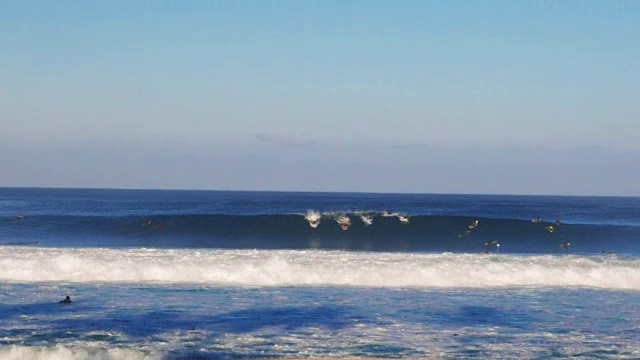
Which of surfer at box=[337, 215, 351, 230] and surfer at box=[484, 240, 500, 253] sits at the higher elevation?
surfer at box=[337, 215, 351, 230]

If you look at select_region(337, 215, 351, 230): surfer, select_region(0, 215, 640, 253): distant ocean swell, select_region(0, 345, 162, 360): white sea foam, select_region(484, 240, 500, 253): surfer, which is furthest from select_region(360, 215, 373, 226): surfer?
select_region(0, 345, 162, 360): white sea foam

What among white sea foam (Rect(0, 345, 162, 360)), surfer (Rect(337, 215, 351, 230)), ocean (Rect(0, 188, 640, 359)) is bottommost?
white sea foam (Rect(0, 345, 162, 360))

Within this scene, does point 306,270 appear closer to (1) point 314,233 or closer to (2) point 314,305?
(2) point 314,305

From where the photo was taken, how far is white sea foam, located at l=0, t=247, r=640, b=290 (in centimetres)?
2120

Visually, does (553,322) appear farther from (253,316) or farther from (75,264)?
(75,264)

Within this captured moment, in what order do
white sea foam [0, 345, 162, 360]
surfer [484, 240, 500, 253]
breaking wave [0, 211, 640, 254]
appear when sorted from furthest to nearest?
breaking wave [0, 211, 640, 254]
surfer [484, 240, 500, 253]
white sea foam [0, 345, 162, 360]

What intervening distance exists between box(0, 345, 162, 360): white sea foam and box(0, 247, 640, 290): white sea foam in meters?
8.24

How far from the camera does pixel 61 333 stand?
13672mm

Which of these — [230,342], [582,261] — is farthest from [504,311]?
[582,261]

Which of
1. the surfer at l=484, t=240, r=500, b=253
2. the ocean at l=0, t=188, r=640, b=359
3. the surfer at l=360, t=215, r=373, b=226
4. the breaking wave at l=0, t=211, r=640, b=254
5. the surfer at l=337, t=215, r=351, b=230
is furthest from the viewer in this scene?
the surfer at l=360, t=215, r=373, b=226

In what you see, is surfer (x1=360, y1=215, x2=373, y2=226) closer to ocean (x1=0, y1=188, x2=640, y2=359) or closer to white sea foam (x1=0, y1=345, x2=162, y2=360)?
ocean (x1=0, y1=188, x2=640, y2=359)

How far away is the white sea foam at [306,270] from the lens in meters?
21.2

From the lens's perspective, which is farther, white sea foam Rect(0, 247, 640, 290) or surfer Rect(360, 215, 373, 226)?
surfer Rect(360, 215, 373, 226)

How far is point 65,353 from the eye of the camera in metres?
12.2
